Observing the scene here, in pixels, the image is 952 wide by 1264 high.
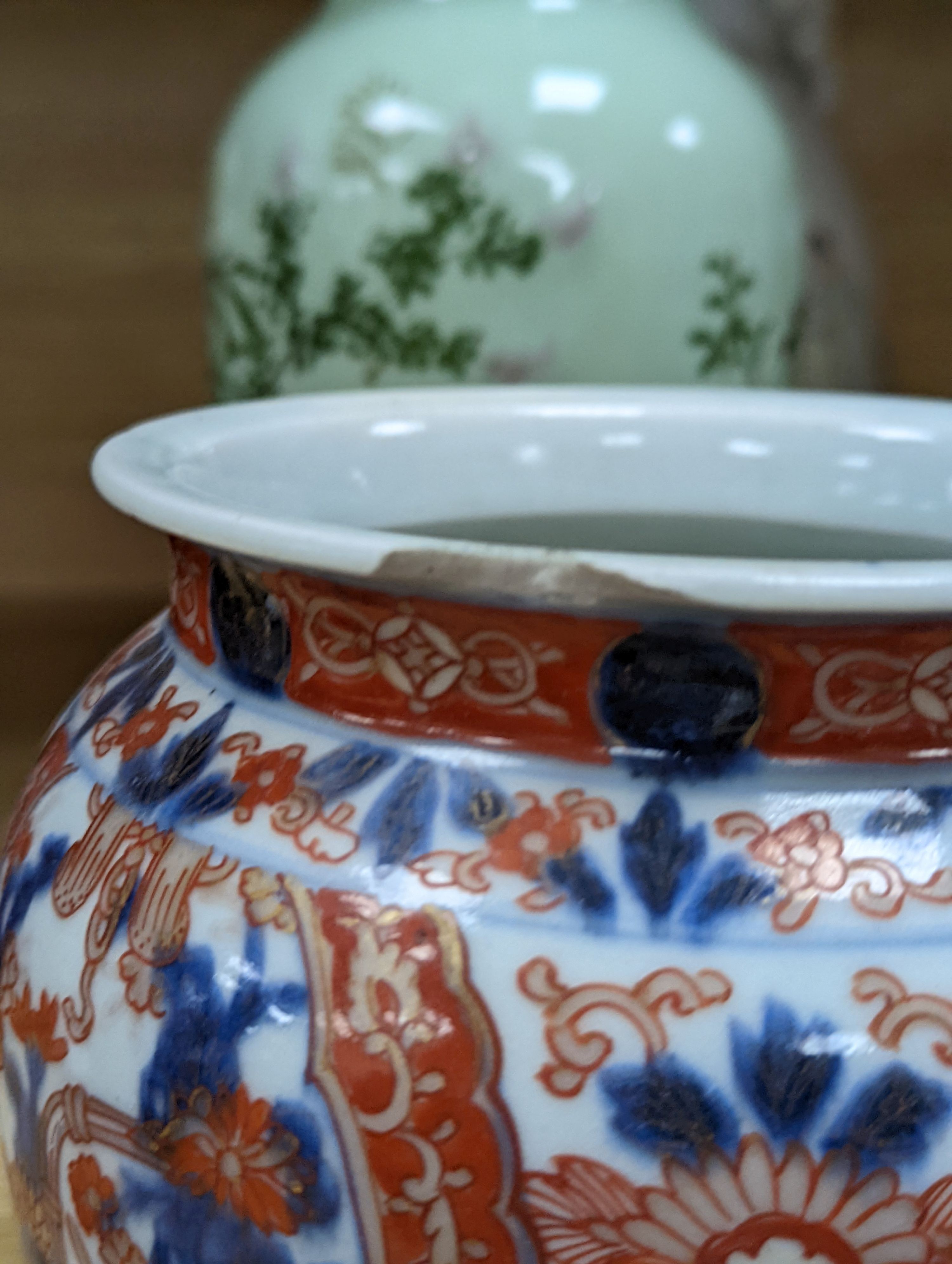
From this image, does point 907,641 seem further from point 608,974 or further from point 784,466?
point 784,466

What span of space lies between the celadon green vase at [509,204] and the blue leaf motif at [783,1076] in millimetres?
344

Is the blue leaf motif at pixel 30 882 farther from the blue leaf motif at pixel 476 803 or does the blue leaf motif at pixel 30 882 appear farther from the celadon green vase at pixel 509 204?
the celadon green vase at pixel 509 204

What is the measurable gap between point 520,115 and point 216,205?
0.45 ft

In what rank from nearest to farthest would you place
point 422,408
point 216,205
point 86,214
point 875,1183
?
point 875,1183 → point 422,408 → point 216,205 → point 86,214

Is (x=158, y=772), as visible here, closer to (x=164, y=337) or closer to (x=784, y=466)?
(x=784, y=466)

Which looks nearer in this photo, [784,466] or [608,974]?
[608,974]

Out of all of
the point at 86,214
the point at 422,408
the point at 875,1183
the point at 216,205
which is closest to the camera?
the point at 875,1183

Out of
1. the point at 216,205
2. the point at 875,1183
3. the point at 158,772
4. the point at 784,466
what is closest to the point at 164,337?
the point at 216,205

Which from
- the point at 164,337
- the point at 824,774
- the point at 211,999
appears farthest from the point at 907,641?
the point at 164,337

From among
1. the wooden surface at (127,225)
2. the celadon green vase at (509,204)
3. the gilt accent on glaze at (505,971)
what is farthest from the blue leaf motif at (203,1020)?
the wooden surface at (127,225)

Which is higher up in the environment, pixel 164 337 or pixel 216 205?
pixel 216 205

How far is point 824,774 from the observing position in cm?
24

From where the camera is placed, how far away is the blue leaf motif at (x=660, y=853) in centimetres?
23

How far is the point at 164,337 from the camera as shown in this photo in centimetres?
85
